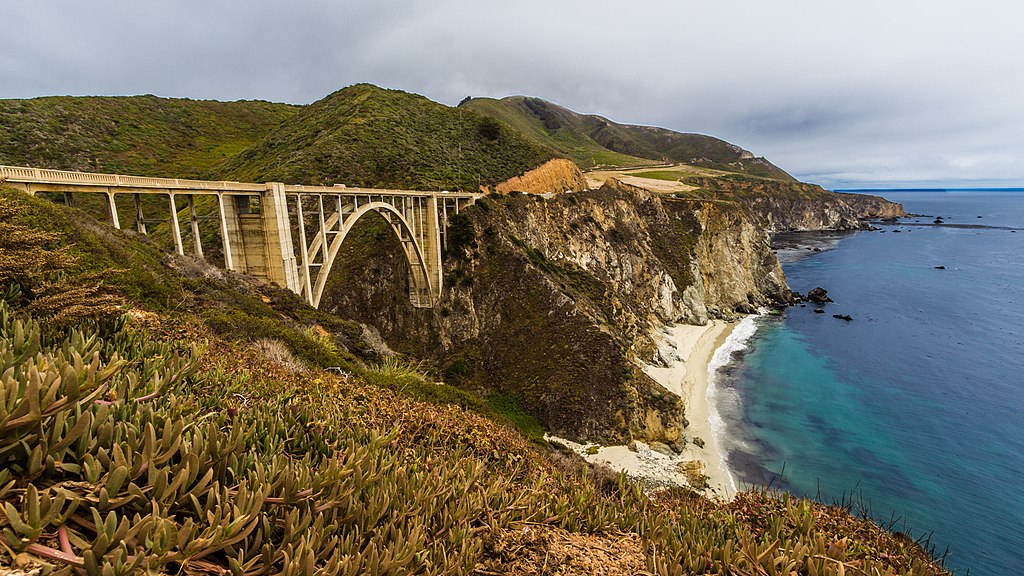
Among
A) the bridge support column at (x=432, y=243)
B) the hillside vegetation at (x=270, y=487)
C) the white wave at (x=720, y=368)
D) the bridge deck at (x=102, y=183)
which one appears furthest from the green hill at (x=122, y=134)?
the white wave at (x=720, y=368)

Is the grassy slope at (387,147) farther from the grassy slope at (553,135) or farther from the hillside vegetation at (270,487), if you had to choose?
the grassy slope at (553,135)

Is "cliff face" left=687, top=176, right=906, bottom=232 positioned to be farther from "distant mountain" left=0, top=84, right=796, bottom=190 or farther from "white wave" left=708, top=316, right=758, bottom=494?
"distant mountain" left=0, top=84, right=796, bottom=190

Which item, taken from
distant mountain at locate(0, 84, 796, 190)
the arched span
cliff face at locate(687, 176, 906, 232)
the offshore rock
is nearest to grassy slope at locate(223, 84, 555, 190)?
distant mountain at locate(0, 84, 796, 190)

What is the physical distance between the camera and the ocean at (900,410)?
21.0m

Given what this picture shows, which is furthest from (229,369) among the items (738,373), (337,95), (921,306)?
(921,306)

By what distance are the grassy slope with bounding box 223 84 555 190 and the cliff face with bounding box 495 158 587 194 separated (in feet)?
3.62

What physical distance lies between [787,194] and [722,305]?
99.3m

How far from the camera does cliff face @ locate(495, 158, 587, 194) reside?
44000 mm

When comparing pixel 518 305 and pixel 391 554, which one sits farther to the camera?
pixel 518 305

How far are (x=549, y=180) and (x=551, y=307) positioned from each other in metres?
22.3

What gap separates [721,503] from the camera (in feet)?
20.7

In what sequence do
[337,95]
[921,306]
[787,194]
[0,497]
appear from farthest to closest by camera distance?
[787,194], [337,95], [921,306], [0,497]

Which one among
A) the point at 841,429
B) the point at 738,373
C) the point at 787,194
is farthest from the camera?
the point at 787,194

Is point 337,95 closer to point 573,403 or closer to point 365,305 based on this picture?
point 365,305
